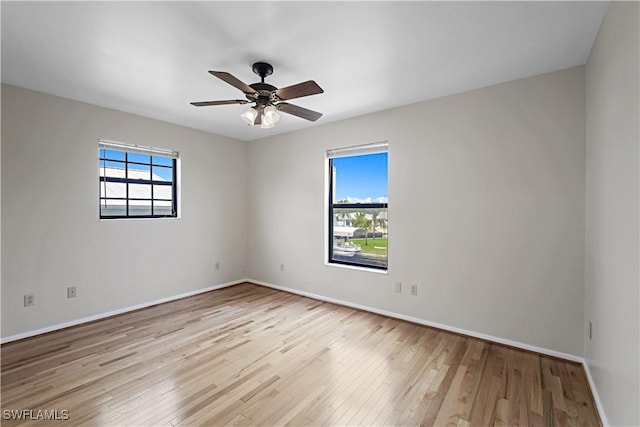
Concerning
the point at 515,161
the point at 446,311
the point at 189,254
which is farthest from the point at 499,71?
the point at 189,254

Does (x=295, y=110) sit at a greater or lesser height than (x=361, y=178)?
greater

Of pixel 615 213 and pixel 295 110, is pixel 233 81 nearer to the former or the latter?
pixel 295 110

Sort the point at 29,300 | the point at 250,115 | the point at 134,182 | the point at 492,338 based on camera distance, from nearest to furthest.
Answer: the point at 250,115
the point at 492,338
the point at 29,300
the point at 134,182

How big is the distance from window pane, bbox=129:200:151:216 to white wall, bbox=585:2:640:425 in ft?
15.1

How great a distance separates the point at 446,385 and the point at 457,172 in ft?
6.54

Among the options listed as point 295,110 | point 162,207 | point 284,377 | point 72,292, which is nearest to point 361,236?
point 295,110

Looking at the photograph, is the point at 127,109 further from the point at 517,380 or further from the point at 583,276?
the point at 583,276

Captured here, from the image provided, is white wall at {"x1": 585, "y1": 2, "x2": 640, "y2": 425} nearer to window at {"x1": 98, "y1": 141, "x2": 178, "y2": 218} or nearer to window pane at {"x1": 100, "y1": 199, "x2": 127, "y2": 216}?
window at {"x1": 98, "y1": 141, "x2": 178, "y2": 218}

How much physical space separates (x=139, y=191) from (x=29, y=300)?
159cm

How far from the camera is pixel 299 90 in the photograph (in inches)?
86.4

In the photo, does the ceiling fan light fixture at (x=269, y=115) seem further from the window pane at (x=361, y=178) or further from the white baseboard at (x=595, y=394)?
the white baseboard at (x=595, y=394)

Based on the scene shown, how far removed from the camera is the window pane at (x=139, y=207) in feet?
12.5

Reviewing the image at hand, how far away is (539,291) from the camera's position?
259 centimetres

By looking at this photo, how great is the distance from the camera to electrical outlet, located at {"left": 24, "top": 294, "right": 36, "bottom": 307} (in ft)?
9.60
